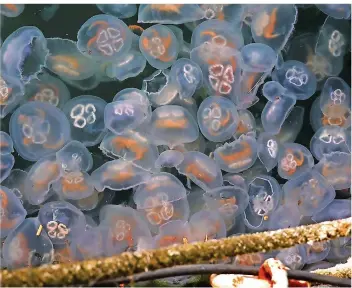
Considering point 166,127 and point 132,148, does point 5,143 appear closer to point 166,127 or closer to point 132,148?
point 132,148

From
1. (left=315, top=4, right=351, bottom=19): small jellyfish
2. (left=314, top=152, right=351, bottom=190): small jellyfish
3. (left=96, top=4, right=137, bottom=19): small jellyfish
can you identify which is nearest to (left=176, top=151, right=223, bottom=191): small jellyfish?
(left=314, top=152, right=351, bottom=190): small jellyfish

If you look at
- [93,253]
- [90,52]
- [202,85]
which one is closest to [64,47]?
[90,52]

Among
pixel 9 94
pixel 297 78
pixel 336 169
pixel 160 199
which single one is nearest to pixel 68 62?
pixel 9 94

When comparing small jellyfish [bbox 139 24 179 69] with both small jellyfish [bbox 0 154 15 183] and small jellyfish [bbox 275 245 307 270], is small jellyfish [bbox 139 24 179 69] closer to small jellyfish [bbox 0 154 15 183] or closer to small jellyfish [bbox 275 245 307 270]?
small jellyfish [bbox 0 154 15 183]

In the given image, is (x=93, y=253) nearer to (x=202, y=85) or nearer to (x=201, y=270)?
(x=202, y=85)

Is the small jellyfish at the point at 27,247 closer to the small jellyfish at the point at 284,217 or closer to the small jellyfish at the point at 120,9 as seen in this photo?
the small jellyfish at the point at 120,9

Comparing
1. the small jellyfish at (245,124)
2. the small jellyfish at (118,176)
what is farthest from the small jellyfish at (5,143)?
the small jellyfish at (245,124)
